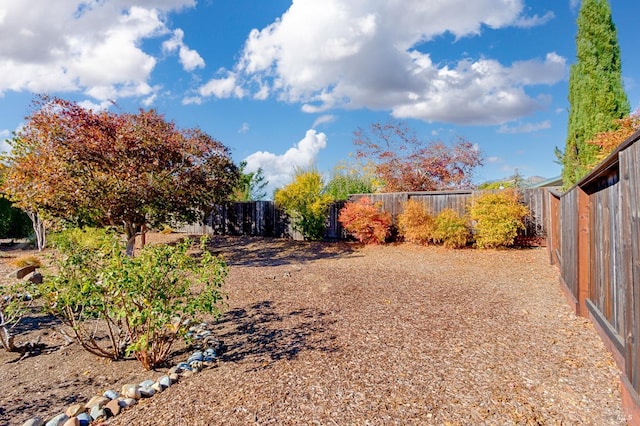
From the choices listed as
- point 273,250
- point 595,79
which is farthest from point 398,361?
point 595,79

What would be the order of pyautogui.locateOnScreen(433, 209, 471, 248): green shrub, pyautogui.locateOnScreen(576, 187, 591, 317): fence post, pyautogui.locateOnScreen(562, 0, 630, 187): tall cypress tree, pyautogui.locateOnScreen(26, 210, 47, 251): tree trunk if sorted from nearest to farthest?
pyautogui.locateOnScreen(576, 187, 591, 317): fence post, pyautogui.locateOnScreen(433, 209, 471, 248): green shrub, pyautogui.locateOnScreen(562, 0, 630, 187): tall cypress tree, pyautogui.locateOnScreen(26, 210, 47, 251): tree trunk

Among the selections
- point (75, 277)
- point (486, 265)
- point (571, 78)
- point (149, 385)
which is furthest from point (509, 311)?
point (571, 78)

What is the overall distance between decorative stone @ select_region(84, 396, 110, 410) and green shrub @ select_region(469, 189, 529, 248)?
881 cm

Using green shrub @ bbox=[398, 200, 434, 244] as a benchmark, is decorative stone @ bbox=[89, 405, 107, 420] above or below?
below

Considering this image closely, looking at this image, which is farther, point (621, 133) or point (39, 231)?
point (39, 231)

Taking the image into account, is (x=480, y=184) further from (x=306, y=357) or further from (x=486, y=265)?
(x=306, y=357)

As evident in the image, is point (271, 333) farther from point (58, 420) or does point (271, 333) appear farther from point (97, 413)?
point (58, 420)

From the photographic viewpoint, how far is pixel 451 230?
9.52 m

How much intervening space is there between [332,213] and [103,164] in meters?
6.95

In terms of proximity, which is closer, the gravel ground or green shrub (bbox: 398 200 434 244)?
the gravel ground

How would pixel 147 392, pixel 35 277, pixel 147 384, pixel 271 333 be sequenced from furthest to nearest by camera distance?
pixel 35 277 < pixel 271 333 < pixel 147 384 < pixel 147 392

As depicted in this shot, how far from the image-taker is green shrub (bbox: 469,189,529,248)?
29.7 ft

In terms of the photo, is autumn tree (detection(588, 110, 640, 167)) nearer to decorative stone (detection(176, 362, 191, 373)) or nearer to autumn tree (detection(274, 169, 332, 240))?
autumn tree (detection(274, 169, 332, 240))

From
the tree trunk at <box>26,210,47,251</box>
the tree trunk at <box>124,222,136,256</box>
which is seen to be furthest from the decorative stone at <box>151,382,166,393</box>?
the tree trunk at <box>26,210,47,251</box>
